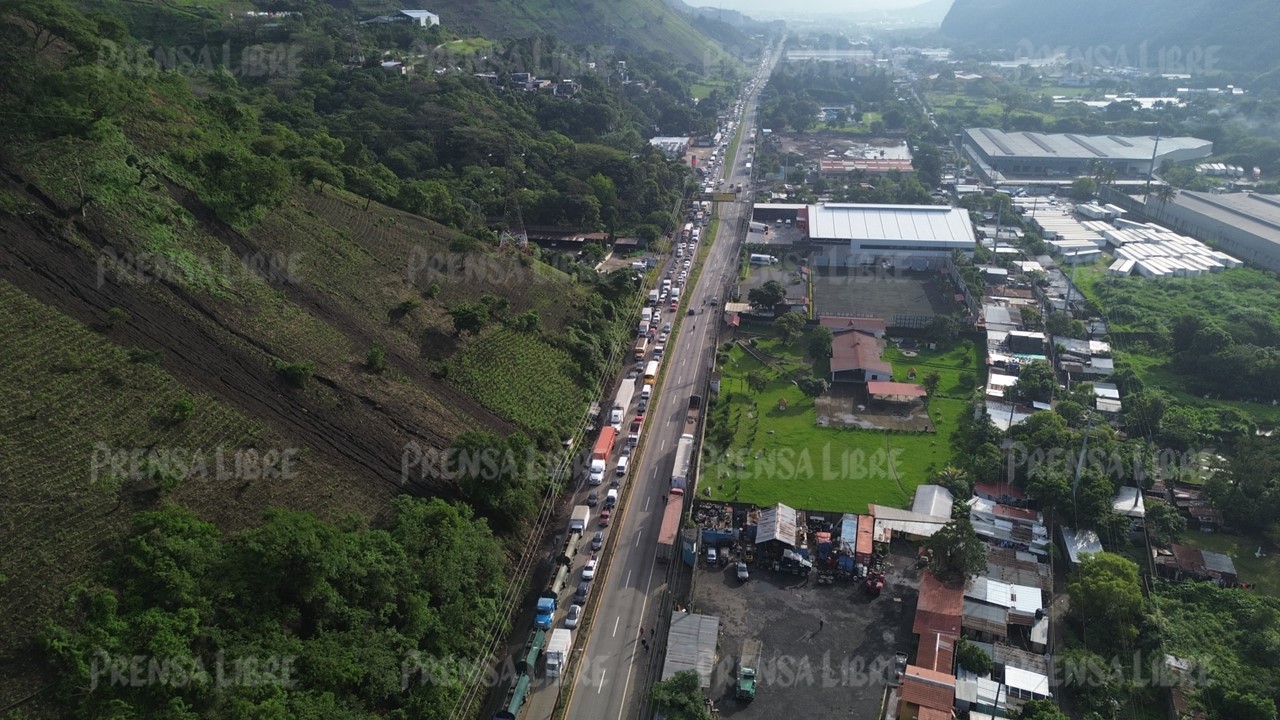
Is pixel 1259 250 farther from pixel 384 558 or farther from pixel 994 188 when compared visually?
pixel 384 558

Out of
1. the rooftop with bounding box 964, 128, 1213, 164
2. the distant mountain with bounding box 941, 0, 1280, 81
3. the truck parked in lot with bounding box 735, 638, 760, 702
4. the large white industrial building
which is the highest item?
the distant mountain with bounding box 941, 0, 1280, 81

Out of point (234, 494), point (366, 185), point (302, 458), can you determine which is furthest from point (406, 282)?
point (234, 494)

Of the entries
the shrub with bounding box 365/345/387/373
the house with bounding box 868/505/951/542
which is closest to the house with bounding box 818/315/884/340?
the house with bounding box 868/505/951/542

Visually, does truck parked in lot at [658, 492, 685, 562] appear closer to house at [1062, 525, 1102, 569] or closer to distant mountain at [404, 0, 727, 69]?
house at [1062, 525, 1102, 569]

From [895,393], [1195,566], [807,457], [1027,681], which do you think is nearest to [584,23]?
[895,393]

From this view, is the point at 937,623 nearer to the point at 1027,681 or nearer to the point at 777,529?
the point at 1027,681
